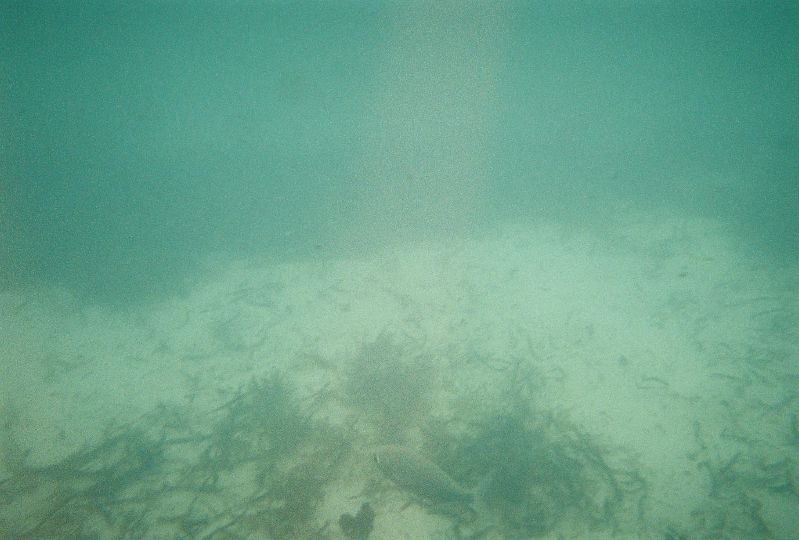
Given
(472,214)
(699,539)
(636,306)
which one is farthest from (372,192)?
(699,539)

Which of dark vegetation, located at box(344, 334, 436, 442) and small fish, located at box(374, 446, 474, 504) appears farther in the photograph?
dark vegetation, located at box(344, 334, 436, 442)

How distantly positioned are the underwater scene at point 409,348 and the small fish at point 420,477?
0.03 meters

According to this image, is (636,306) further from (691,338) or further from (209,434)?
(209,434)

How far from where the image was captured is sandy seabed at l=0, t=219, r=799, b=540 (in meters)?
4.54

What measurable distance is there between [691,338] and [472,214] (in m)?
7.78

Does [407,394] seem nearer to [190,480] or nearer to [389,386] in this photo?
[389,386]

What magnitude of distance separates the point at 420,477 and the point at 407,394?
2234 millimetres

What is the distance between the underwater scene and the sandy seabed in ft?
0.13

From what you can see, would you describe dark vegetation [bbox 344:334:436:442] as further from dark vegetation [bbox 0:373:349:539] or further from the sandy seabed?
dark vegetation [bbox 0:373:349:539]

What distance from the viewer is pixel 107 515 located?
472 centimetres

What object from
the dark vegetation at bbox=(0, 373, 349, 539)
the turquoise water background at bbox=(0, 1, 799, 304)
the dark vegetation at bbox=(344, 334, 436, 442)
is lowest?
the dark vegetation at bbox=(0, 373, 349, 539)

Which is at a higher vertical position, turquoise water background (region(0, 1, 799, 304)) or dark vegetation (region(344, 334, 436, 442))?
turquoise water background (region(0, 1, 799, 304))

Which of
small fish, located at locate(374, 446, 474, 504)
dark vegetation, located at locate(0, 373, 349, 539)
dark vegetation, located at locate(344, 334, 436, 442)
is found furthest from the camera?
dark vegetation, located at locate(344, 334, 436, 442)

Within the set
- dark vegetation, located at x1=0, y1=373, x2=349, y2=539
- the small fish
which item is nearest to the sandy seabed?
dark vegetation, located at x1=0, y1=373, x2=349, y2=539
